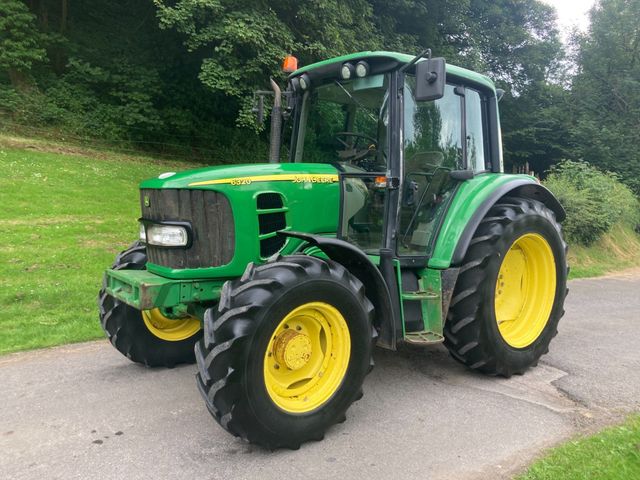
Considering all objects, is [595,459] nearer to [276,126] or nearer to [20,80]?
[276,126]

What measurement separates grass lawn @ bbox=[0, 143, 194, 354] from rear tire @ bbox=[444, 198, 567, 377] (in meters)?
3.51

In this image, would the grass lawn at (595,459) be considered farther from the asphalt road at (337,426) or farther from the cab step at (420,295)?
the cab step at (420,295)

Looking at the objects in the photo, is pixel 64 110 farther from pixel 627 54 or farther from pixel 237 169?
pixel 627 54

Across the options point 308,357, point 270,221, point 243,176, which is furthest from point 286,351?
point 243,176

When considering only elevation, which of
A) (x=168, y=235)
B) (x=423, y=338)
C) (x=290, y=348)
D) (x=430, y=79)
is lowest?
(x=423, y=338)

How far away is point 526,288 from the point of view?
15.4 feet

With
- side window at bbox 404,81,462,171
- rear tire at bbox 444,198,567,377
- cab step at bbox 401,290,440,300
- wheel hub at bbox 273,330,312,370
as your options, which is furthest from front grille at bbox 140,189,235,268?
rear tire at bbox 444,198,567,377

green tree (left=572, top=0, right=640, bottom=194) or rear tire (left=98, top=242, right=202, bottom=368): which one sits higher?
green tree (left=572, top=0, right=640, bottom=194)

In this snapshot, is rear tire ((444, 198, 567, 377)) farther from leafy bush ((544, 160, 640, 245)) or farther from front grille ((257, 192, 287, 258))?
leafy bush ((544, 160, 640, 245))

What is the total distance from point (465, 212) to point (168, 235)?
2.22 meters

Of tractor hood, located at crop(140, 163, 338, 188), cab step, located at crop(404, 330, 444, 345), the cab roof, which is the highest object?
the cab roof

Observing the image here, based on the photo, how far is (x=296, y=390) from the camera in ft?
10.6

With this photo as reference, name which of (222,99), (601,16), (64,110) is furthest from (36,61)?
(601,16)

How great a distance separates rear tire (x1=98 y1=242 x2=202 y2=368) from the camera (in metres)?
4.05
